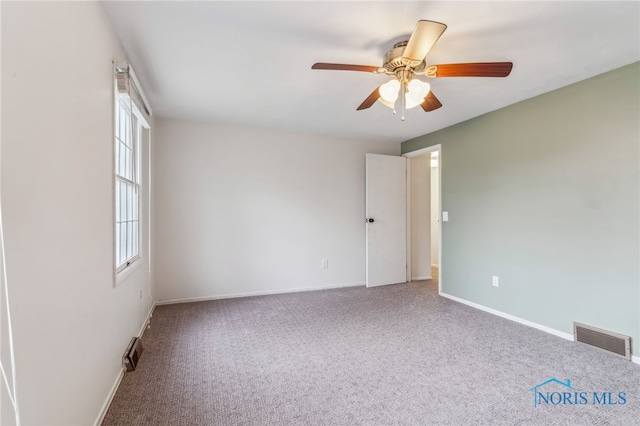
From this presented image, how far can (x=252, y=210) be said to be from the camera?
160 inches

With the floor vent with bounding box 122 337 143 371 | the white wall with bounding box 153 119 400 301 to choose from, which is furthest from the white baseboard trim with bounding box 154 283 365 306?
the floor vent with bounding box 122 337 143 371

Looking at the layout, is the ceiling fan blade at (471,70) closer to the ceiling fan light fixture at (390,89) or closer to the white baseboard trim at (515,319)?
the ceiling fan light fixture at (390,89)

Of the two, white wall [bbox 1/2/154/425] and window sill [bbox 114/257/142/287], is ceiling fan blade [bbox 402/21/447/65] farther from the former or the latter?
window sill [bbox 114/257/142/287]

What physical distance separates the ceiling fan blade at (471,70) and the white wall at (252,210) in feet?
8.53

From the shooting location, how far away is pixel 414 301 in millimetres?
3834

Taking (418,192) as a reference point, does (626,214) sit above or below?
below

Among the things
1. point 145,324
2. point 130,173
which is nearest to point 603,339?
point 145,324

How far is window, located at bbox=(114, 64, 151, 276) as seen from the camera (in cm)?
210

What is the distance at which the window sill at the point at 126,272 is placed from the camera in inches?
78.6

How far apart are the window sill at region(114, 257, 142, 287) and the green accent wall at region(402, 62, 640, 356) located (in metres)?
3.55

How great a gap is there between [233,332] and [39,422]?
73.5 inches

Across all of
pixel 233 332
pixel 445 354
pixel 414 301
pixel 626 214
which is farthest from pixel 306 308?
pixel 626 214

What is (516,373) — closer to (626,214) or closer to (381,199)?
(626,214)

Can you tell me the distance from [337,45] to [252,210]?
2.51 m
